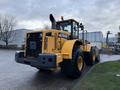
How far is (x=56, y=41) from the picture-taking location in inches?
368

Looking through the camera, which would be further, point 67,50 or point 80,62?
point 80,62

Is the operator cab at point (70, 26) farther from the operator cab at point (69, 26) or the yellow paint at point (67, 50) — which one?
the yellow paint at point (67, 50)

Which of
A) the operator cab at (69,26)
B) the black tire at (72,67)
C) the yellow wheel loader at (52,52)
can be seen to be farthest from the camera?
the operator cab at (69,26)

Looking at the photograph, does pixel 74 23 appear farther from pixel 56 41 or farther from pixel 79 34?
pixel 56 41

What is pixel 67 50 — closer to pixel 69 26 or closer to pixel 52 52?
pixel 52 52

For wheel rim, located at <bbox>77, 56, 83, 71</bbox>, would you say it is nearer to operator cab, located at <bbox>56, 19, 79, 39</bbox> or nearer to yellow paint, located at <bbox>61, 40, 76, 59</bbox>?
yellow paint, located at <bbox>61, 40, 76, 59</bbox>

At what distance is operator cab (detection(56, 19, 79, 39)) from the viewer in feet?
35.7

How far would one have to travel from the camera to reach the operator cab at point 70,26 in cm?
1087

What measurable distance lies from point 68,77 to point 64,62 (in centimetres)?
81

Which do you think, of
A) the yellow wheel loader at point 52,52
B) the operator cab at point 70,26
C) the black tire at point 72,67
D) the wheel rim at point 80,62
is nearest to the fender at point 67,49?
the yellow wheel loader at point 52,52

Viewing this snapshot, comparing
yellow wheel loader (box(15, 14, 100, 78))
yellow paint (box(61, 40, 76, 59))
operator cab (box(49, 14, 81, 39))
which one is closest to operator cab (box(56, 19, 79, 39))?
operator cab (box(49, 14, 81, 39))

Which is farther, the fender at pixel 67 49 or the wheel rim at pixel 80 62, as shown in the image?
the wheel rim at pixel 80 62

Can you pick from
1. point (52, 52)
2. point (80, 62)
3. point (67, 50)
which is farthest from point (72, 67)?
point (80, 62)

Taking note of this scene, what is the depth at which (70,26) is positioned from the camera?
35.9 ft
